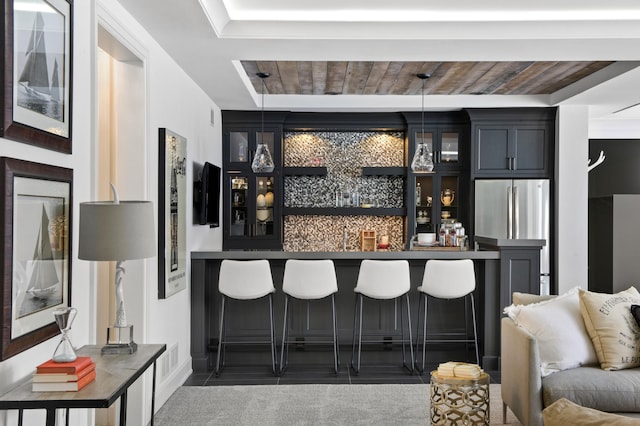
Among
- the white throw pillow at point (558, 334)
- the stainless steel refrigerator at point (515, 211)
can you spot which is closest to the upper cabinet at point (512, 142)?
the stainless steel refrigerator at point (515, 211)

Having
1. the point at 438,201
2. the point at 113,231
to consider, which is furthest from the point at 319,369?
the point at 113,231

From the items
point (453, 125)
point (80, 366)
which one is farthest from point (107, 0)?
point (453, 125)

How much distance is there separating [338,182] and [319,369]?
303 centimetres

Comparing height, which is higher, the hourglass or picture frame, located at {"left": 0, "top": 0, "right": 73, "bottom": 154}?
picture frame, located at {"left": 0, "top": 0, "right": 73, "bottom": 154}

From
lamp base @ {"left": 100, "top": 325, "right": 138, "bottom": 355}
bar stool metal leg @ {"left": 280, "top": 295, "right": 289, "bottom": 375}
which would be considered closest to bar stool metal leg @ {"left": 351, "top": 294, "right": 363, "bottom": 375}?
bar stool metal leg @ {"left": 280, "top": 295, "right": 289, "bottom": 375}

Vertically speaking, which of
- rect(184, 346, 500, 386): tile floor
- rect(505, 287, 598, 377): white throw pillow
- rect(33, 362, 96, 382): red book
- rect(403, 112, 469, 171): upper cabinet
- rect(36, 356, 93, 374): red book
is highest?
rect(403, 112, 469, 171): upper cabinet

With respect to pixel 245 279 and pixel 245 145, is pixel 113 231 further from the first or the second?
pixel 245 145

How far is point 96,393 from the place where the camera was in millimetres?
2141

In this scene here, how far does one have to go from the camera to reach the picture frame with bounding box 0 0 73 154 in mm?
2172

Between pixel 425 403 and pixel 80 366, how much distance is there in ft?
9.72

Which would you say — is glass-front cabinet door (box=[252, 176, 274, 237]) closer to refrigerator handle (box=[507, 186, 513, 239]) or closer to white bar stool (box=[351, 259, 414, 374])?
white bar stool (box=[351, 259, 414, 374])

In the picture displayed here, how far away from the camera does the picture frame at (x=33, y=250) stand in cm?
217

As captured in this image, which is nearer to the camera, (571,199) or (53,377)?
(53,377)

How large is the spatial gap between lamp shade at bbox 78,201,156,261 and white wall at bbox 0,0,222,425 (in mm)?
283
